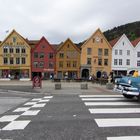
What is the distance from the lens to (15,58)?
3187 inches

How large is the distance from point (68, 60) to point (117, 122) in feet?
239

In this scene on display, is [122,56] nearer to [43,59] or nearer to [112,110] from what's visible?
[43,59]

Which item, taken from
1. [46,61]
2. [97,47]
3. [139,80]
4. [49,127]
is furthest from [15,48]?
[49,127]

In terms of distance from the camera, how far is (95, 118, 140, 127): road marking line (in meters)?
9.22

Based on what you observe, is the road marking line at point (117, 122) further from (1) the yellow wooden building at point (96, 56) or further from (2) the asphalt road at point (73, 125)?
(1) the yellow wooden building at point (96, 56)

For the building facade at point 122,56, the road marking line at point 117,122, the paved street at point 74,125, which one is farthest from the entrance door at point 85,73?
the road marking line at point 117,122

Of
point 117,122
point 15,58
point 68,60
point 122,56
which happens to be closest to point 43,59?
point 68,60

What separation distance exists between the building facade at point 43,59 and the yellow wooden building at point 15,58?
152 cm

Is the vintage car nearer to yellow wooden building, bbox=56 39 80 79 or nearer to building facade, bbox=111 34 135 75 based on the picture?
yellow wooden building, bbox=56 39 80 79

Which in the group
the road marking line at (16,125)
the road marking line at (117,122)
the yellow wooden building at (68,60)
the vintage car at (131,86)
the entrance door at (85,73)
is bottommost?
the road marking line at (16,125)

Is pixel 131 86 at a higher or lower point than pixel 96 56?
lower

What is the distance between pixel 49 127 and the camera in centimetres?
889

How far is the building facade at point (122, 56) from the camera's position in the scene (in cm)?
8319

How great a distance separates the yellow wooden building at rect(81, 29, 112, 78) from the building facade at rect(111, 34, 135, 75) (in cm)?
151
